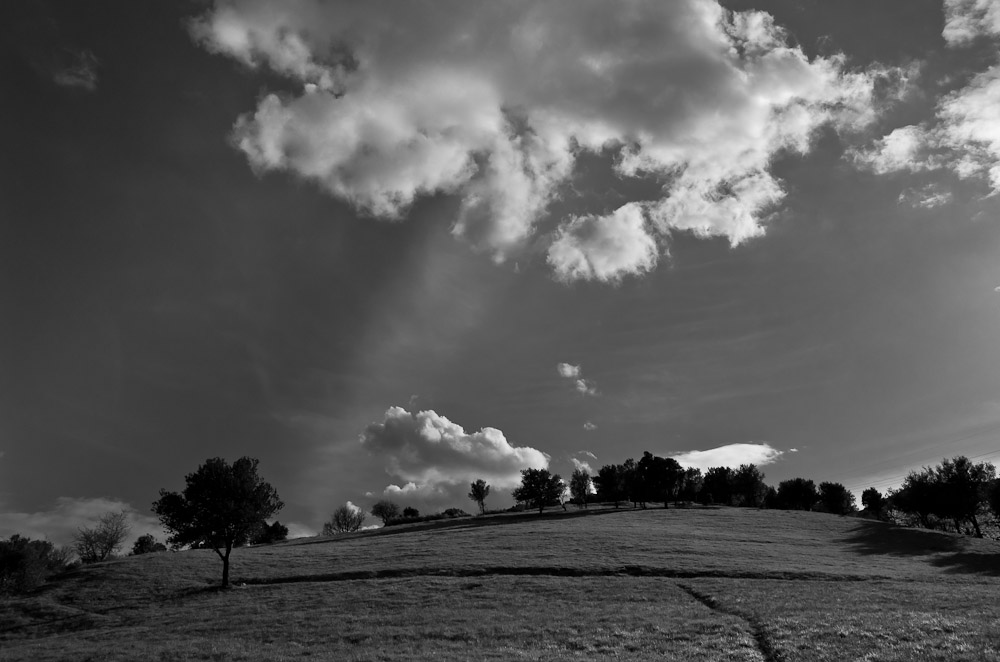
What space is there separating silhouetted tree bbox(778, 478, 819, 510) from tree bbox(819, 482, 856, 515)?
3.68 m

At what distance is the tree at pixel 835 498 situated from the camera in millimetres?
172125

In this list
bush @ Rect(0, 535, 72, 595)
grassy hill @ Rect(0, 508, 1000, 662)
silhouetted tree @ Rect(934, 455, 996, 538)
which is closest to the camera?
grassy hill @ Rect(0, 508, 1000, 662)

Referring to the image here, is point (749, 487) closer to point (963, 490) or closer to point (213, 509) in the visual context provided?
point (963, 490)

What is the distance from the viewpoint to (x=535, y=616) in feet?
116

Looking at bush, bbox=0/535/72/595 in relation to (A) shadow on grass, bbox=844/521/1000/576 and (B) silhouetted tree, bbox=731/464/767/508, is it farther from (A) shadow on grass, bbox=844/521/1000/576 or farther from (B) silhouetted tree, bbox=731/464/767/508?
(B) silhouetted tree, bbox=731/464/767/508

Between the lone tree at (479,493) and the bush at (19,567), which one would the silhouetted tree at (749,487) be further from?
the bush at (19,567)

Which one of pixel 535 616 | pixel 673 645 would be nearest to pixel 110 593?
pixel 535 616

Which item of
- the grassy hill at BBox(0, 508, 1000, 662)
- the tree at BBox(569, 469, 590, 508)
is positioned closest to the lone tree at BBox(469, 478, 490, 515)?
the tree at BBox(569, 469, 590, 508)

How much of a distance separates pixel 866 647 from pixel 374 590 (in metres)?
34.8

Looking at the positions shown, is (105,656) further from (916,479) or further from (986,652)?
(916,479)

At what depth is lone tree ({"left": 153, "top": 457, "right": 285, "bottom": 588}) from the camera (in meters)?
62.1

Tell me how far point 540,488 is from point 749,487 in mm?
69400

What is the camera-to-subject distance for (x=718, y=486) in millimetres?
182500

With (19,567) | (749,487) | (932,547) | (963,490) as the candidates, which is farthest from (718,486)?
(19,567)
